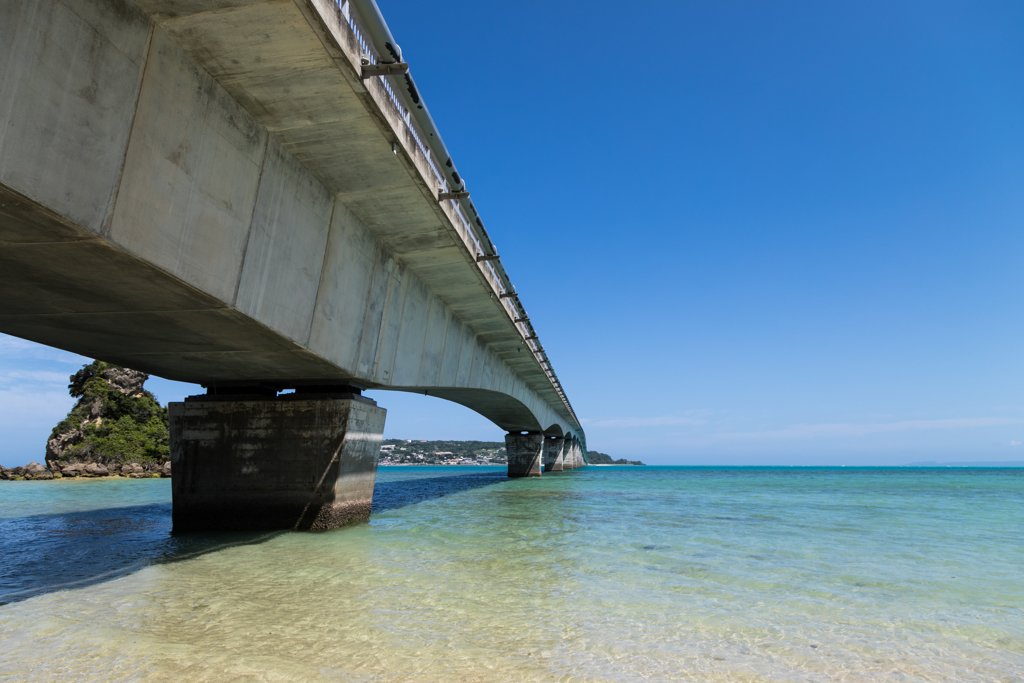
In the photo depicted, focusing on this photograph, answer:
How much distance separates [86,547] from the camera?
10203mm

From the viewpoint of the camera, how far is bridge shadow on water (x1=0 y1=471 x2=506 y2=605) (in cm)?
761

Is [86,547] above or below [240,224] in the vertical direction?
below

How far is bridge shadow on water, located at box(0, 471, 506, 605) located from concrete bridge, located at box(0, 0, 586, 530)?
4.34ft

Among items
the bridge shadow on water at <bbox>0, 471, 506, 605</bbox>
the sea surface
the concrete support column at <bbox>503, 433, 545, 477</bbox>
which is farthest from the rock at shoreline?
the sea surface

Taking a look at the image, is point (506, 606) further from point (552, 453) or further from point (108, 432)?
point (552, 453)

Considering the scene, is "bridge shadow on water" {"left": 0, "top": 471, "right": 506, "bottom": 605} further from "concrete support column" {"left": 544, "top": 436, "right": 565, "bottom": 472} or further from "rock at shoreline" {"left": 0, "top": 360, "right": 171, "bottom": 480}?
"concrete support column" {"left": 544, "top": 436, "right": 565, "bottom": 472}

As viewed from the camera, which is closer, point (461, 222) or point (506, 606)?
point (506, 606)

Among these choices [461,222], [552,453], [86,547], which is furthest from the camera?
[552,453]

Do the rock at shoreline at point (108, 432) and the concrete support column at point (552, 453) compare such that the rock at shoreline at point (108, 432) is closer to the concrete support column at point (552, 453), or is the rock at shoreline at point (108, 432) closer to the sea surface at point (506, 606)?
the sea surface at point (506, 606)

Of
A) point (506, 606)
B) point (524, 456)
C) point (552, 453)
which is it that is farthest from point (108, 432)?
point (506, 606)

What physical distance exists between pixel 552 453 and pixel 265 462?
181ft

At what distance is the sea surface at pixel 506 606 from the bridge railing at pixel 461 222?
6.66 meters

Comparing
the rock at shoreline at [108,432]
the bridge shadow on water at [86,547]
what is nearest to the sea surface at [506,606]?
the bridge shadow on water at [86,547]

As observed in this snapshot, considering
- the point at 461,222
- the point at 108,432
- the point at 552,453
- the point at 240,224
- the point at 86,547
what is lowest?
the point at 108,432
